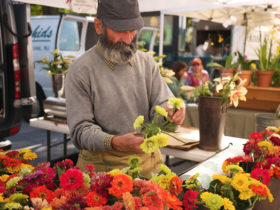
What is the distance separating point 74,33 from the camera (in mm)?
6156

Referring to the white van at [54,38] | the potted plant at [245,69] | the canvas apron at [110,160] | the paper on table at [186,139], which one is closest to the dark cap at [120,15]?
the canvas apron at [110,160]

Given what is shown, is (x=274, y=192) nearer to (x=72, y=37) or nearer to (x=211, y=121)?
(x=211, y=121)

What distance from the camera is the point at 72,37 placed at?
6109mm

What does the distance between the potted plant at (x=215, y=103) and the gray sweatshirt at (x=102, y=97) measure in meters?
0.34

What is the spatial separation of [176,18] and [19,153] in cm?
1123

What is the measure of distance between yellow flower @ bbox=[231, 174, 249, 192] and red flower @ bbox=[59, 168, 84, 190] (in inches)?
16.5

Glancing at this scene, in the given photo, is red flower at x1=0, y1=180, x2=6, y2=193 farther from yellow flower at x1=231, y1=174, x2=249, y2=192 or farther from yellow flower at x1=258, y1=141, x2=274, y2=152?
yellow flower at x1=258, y1=141, x2=274, y2=152

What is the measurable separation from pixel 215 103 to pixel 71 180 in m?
1.28

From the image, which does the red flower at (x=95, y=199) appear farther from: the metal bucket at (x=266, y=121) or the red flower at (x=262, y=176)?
the metal bucket at (x=266, y=121)

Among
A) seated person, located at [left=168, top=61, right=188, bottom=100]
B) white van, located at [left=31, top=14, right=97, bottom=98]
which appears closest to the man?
seated person, located at [left=168, top=61, right=188, bottom=100]

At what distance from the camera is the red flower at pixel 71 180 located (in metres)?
0.73

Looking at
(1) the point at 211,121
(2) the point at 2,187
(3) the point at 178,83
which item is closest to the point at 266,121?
(1) the point at 211,121

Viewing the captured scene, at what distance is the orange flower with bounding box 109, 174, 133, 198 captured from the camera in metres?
0.70

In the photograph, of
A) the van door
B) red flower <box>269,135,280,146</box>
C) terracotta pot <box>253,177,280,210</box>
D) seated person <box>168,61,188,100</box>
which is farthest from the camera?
the van door
